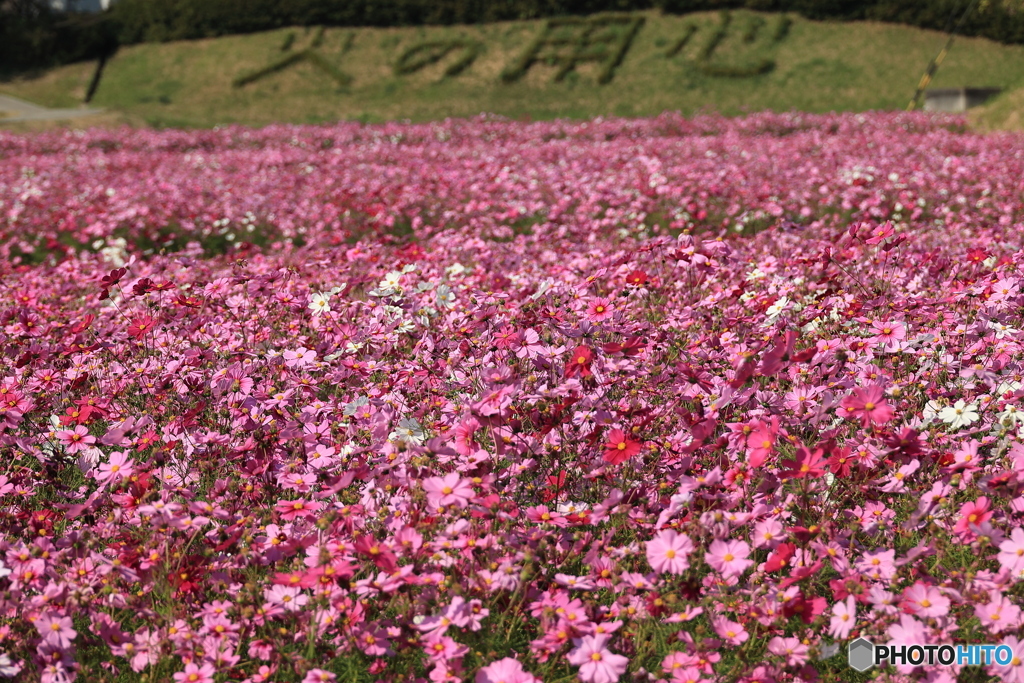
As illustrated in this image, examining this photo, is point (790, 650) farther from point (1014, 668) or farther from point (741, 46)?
point (741, 46)

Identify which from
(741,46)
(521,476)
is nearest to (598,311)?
(521,476)

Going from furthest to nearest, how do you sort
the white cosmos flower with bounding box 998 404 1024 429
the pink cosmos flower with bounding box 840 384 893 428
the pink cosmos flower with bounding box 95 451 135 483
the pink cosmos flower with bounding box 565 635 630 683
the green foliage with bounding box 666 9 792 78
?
the green foliage with bounding box 666 9 792 78 → the white cosmos flower with bounding box 998 404 1024 429 → the pink cosmos flower with bounding box 95 451 135 483 → the pink cosmos flower with bounding box 840 384 893 428 → the pink cosmos flower with bounding box 565 635 630 683

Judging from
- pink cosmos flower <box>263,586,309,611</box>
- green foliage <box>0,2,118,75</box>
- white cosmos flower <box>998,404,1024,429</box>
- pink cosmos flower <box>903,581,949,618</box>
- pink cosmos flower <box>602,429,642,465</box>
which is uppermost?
green foliage <box>0,2,118,75</box>

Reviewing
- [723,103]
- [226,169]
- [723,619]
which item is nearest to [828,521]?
[723,619]

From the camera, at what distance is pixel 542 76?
31531 mm

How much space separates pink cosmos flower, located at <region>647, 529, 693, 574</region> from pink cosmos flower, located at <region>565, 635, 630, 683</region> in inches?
10.1

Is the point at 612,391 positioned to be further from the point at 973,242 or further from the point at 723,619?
the point at 973,242

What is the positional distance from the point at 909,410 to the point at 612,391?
1182 millimetres

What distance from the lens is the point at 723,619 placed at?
7.16 ft

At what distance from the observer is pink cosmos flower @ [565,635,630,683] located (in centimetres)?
195

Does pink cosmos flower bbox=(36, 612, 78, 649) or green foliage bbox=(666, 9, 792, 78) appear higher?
green foliage bbox=(666, 9, 792, 78)

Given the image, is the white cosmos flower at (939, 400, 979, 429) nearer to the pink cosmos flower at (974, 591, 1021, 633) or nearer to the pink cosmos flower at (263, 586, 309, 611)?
the pink cosmos flower at (974, 591, 1021, 633)

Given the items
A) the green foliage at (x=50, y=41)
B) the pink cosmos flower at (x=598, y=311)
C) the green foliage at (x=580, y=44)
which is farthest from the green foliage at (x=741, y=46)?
the green foliage at (x=50, y=41)

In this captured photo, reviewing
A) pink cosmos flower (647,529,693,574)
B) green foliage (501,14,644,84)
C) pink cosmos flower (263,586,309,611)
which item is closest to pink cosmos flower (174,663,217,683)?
pink cosmos flower (263,586,309,611)
